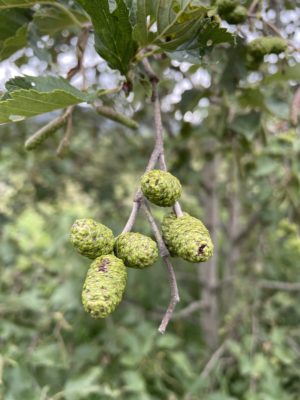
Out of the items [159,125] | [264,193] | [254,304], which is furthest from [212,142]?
[159,125]

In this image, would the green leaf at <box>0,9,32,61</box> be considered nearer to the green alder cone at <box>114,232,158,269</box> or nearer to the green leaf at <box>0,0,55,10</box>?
the green leaf at <box>0,0,55,10</box>

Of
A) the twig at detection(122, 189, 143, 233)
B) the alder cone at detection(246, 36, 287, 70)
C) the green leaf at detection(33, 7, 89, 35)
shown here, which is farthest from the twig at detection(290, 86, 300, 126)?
the twig at detection(122, 189, 143, 233)

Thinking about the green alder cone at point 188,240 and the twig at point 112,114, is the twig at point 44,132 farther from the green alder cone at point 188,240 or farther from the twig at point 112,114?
the green alder cone at point 188,240

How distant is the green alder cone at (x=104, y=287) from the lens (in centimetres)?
73

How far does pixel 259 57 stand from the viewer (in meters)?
1.16

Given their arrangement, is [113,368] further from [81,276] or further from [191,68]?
[191,68]

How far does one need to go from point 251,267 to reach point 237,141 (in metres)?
1.30

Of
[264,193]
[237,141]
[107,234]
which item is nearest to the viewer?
[107,234]

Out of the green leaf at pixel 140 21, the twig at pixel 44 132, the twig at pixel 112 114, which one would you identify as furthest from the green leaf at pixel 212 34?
the twig at pixel 44 132

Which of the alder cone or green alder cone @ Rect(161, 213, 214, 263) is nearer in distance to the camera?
green alder cone @ Rect(161, 213, 214, 263)

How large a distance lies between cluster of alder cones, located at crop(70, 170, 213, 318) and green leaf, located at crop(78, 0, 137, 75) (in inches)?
11.0

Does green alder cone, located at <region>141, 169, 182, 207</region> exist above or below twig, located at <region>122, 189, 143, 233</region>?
above

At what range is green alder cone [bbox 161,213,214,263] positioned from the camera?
2.57ft

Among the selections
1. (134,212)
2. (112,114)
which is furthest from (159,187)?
(112,114)
